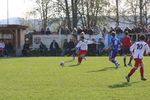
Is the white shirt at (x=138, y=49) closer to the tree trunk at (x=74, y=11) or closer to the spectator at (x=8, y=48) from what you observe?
the spectator at (x=8, y=48)

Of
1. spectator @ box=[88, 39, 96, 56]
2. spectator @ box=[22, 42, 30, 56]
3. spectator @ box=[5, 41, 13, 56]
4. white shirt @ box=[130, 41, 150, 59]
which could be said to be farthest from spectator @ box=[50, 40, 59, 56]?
white shirt @ box=[130, 41, 150, 59]

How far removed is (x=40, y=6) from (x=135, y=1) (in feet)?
45.8

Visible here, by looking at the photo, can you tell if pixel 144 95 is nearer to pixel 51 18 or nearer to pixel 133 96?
pixel 133 96

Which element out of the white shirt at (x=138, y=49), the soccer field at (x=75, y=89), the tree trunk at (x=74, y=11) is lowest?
the soccer field at (x=75, y=89)

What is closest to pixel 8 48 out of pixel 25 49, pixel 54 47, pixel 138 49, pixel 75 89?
pixel 25 49

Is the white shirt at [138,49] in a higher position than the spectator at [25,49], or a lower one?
higher

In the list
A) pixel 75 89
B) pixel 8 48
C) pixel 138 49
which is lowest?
pixel 75 89

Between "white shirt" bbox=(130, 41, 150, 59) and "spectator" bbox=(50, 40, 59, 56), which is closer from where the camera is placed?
"white shirt" bbox=(130, 41, 150, 59)

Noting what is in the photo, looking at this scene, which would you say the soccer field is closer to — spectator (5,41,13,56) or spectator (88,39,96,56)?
spectator (88,39,96,56)

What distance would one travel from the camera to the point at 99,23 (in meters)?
51.8

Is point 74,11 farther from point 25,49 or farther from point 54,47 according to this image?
point 54,47

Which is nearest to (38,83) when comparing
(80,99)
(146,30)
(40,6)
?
(80,99)

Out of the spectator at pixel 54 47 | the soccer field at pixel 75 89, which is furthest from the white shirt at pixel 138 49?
the spectator at pixel 54 47

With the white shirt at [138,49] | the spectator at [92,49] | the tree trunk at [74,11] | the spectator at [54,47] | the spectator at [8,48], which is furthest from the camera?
the tree trunk at [74,11]
